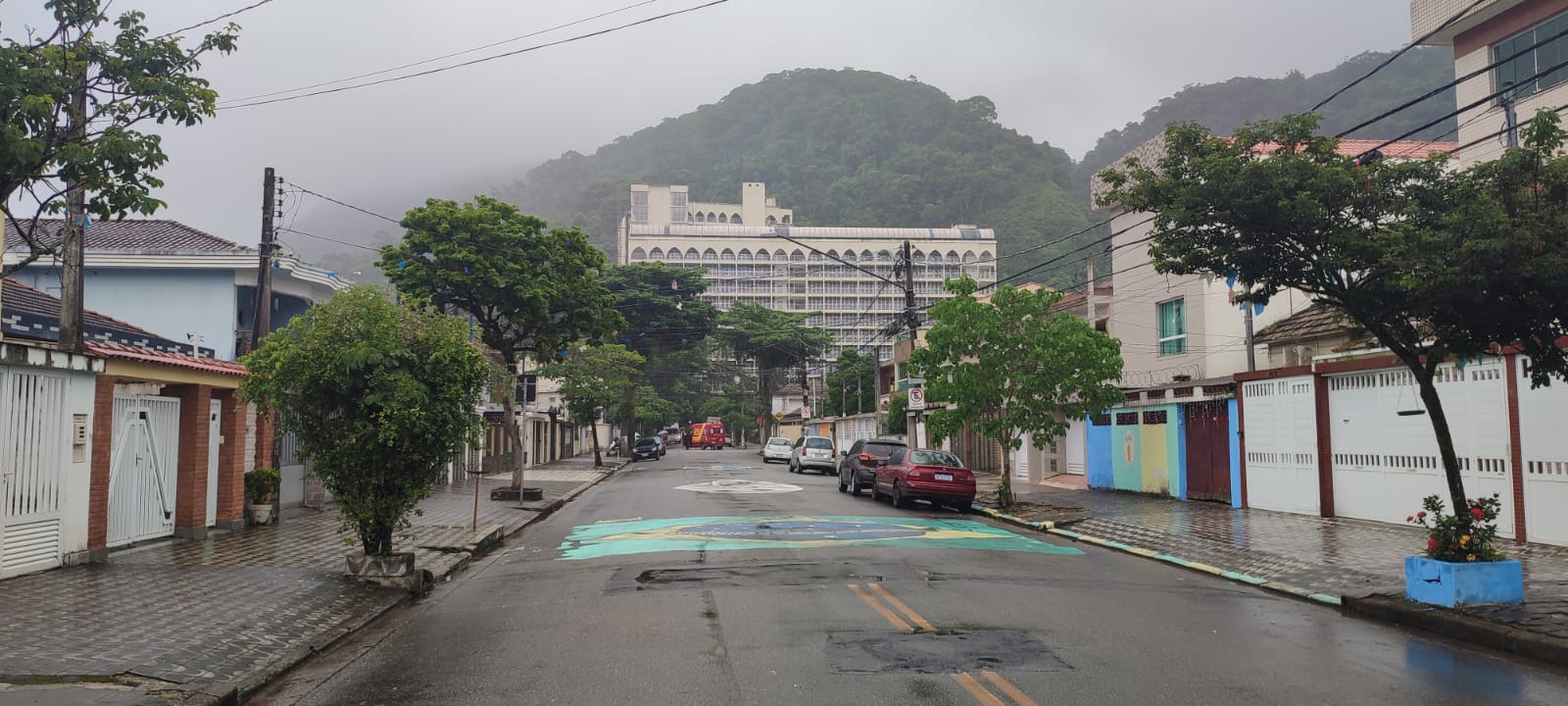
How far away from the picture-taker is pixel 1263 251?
35.8ft

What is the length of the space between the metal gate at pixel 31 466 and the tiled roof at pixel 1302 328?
22.9 m

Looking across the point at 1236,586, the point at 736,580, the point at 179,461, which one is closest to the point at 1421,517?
the point at 1236,586

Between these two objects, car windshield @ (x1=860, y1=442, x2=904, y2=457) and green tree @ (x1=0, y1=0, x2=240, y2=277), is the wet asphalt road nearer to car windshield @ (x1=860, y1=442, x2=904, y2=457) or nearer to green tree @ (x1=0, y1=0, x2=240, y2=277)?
green tree @ (x1=0, y1=0, x2=240, y2=277)

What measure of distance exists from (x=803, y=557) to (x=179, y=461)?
992 cm

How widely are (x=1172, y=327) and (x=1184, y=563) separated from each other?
18306 millimetres

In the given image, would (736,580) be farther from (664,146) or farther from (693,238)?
(664,146)

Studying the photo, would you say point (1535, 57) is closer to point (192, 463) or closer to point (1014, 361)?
point (1014, 361)

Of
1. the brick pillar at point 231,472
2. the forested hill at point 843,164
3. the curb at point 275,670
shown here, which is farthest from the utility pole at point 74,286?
the forested hill at point 843,164

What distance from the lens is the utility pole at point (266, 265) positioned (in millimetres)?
17953

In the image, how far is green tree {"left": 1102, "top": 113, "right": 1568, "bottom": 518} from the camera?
9016 millimetres

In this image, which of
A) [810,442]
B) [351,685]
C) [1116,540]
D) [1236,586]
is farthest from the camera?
[810,442]

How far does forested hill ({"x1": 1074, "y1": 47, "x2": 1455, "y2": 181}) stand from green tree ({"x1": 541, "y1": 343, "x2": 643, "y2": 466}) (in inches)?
1540

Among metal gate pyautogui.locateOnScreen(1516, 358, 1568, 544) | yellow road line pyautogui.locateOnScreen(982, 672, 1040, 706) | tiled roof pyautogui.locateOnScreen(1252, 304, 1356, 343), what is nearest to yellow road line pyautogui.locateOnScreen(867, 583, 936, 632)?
yellow road line pyautogui.locateOnScreen(982, 672, 1040, 706)

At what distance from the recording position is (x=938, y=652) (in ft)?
25.0
